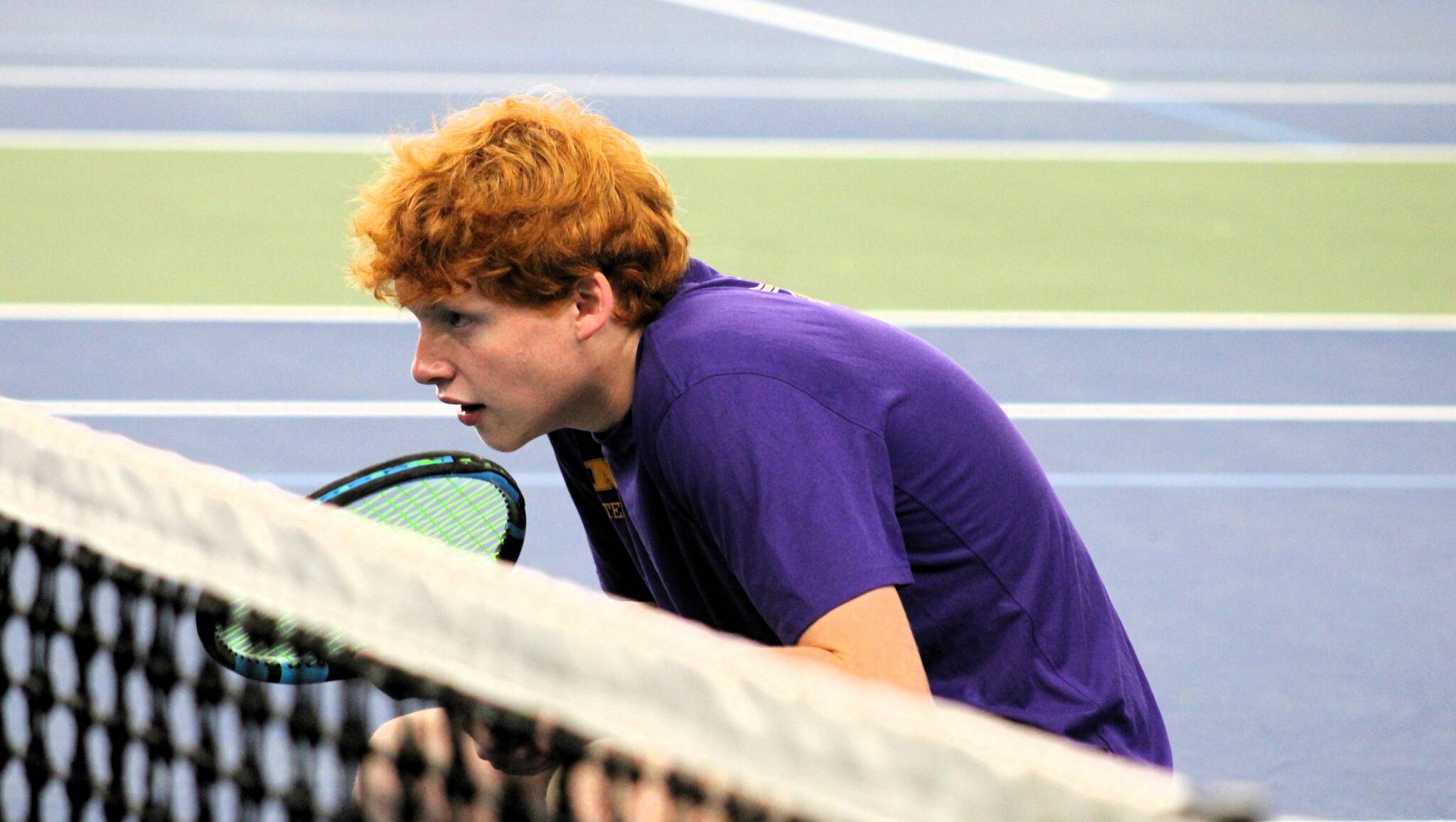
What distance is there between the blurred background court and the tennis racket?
0.89 meters

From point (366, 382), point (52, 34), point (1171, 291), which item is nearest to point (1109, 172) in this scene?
point (1171, 291)

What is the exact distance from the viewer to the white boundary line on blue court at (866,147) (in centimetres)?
841

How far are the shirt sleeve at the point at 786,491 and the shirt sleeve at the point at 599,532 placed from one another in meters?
0.45

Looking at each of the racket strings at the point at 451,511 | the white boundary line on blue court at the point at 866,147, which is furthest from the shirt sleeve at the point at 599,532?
the white boundary line on blue court at the point at 866,147

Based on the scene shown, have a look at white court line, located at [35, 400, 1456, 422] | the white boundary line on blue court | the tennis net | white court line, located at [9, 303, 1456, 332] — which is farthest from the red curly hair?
the white boundary line on blue court

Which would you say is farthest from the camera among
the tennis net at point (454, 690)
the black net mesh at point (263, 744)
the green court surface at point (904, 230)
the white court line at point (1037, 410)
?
the green court surface at point (904, 230)

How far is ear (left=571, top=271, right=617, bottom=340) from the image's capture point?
2174 mm

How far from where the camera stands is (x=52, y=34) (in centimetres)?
1039

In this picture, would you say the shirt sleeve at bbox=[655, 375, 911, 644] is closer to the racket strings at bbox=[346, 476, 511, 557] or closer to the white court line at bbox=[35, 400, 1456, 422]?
the racket strings at bbox=[346, 476, 511, 557]

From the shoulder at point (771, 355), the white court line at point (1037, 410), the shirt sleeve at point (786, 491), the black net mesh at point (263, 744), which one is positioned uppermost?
the shoulder at point (771, 355)

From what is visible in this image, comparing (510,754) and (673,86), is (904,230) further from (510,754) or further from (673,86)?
(510,754)

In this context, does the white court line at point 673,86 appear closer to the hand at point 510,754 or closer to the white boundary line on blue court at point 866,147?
the white boundary line on blue court at point 866,147

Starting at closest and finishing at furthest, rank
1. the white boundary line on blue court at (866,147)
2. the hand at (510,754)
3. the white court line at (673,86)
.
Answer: the hand at (510,754) → the white boundary line on blue court at (866,147) → the white court line at (673,86)

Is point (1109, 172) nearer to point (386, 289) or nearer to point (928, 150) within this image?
point (928, 150)
